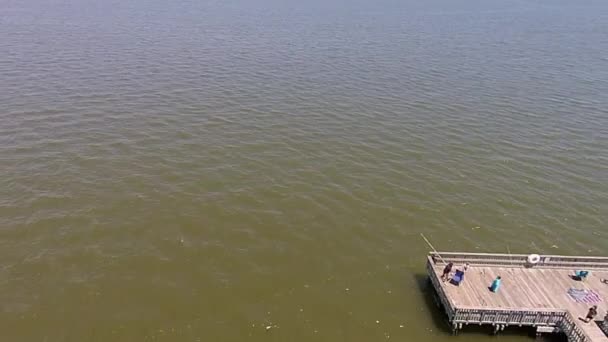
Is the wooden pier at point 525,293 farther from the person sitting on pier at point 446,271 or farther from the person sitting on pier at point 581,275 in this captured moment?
the person sitting on pier at point 446,271

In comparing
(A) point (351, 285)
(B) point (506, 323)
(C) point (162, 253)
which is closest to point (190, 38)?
(C) point (162, 253)

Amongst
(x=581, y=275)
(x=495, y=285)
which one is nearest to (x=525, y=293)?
(x=495, y=285)

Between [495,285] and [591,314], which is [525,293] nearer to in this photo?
[495,285]

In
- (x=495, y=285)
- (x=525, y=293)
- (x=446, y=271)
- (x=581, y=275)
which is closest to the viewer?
(x=495, y=285)

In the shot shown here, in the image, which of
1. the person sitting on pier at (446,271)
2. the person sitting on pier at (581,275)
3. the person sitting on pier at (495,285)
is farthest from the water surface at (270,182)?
the person sitting on pier at (581,275)

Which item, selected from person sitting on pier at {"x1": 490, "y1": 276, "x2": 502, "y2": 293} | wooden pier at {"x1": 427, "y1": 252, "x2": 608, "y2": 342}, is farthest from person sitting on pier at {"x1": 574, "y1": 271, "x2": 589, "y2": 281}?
person sitting on pier at {"x1": 490, "y1": 276, "x2": 502, "y2": 293}

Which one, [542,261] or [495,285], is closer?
[495,285]

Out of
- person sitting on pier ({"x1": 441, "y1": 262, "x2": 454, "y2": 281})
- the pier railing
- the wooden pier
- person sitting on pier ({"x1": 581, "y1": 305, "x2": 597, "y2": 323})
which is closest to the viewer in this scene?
person sitting on pier ({"x1": 581, "y1": 305, "x2": 597, "y2": 323})

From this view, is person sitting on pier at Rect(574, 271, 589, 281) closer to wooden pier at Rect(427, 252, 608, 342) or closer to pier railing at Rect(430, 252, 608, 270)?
wooden pier at Rect(427, 252, 608, 342)

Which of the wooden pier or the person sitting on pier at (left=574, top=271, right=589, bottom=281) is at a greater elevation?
the person sitting on pier at (left=574, top=271, right=589, bottom=281)
